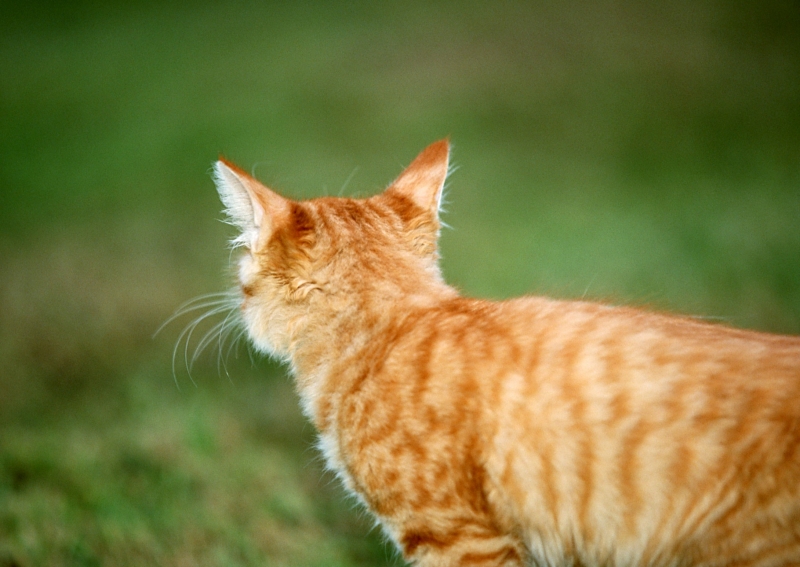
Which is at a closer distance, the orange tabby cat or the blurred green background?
the orange tabby cat

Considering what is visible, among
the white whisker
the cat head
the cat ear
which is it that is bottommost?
the white whisker

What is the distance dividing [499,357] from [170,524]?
5.76 feet

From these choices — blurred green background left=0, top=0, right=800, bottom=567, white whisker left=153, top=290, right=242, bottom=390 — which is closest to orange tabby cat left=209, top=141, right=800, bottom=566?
white whisker left=153, top=290, right=242, bottom=390

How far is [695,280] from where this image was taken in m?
6.19

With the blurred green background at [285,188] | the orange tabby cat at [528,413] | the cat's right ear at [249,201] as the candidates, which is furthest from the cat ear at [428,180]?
the blurred green background at [285,188]

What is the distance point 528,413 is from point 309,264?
0.93 meters

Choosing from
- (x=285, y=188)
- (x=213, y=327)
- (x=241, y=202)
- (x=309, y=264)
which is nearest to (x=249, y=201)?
(x=241, y=202)

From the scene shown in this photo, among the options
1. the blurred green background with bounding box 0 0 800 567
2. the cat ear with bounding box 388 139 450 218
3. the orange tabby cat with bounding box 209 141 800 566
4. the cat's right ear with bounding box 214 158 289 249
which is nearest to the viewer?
the orange tabby cat with bounding box 209 141 800 566

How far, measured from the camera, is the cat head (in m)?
2.86

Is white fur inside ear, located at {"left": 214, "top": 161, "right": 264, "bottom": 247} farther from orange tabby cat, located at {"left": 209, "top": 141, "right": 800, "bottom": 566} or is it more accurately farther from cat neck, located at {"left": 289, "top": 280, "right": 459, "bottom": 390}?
cat neck, located at {"left": 289, "top": 280, "right": 459, "bottom": 390}

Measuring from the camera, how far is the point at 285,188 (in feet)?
26.3

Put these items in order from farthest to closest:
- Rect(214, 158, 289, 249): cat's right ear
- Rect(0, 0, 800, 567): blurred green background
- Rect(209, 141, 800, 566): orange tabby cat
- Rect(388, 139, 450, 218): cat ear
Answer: Rect(0, 0, 800, 567): blurred green background < Rect(388, 139, 450, 218): cat ear < Rect(214, 158, 289, 249): cat's right ear < Rect(209, 141, 800, 566): orange tabby cat

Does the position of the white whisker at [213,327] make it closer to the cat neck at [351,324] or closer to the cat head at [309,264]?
the cat head at [309,264]

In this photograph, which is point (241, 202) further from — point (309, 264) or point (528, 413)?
point (528, 413)
